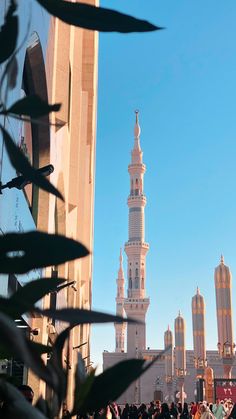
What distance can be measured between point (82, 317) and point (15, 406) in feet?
0.48

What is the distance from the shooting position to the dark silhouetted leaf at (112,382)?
0.81m

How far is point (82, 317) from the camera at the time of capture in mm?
811

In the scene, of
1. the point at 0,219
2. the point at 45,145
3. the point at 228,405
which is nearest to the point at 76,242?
the point at 0,219

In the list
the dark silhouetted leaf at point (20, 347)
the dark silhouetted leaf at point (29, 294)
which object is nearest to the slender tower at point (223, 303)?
the dark silhouetted leaf at point (29, 294)

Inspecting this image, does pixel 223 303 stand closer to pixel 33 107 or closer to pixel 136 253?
pixel 136 253

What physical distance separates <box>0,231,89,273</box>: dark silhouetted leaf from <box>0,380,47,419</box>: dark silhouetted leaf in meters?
0.17

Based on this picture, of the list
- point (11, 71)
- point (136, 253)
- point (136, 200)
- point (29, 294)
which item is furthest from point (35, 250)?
point (136, 200)

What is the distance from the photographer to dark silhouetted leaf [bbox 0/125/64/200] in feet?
3.15

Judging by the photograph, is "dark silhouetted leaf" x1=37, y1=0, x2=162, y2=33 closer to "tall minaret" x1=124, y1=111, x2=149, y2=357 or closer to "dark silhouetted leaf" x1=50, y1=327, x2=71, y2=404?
"dark silhouetted leaf" x1=50, y1=327, x2=71, y2=404

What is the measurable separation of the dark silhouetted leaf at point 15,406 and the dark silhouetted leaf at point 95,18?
1.96 feet

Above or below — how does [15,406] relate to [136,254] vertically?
below

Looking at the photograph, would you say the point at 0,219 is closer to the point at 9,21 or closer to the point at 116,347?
the point at 9,21

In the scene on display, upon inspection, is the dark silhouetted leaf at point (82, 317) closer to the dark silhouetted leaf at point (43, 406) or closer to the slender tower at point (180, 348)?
the dark silhouetted leaf at point (43, 406)

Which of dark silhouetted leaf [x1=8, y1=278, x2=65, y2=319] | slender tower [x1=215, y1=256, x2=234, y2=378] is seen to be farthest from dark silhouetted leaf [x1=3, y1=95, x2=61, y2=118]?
slender tower [x1=215, y1=256, x2=234, y2=378]
